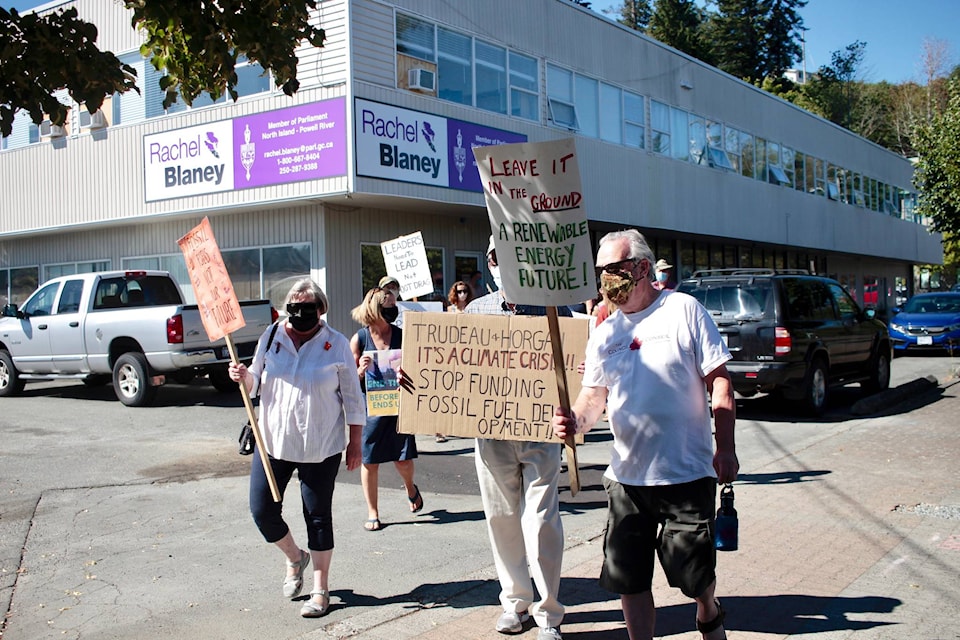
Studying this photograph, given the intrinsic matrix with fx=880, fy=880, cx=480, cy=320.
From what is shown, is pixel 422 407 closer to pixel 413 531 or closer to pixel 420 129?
pixel 413 531

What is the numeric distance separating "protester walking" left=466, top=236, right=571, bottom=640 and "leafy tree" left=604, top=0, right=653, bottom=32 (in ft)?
233

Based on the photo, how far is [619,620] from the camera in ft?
15.8

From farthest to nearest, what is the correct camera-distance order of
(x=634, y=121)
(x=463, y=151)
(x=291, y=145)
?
(x=634, y=121)
(x=463, y=151)
(x=291, y=145)

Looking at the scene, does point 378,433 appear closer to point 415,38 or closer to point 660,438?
point 660,438

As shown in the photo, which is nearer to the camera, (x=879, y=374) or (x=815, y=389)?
(x=815, y=389)

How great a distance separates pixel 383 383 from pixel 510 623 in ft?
9.77

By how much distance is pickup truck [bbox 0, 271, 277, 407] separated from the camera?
539 inches

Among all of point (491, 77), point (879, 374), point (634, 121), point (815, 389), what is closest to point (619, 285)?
point (815, 389)

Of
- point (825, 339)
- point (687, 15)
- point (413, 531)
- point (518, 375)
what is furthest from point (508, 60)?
point (687, 15)

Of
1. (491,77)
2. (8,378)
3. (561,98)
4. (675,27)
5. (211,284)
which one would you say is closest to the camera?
(211,284)

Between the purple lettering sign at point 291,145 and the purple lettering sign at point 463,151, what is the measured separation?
259 centimetres

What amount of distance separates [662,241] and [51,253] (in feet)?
57.5

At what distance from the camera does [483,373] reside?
15.9 ft

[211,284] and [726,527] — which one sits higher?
[211,284]
